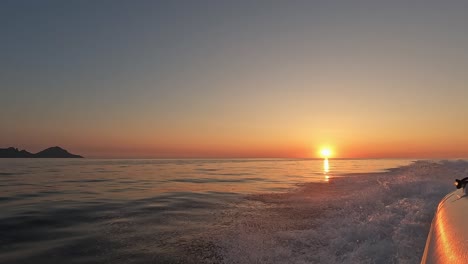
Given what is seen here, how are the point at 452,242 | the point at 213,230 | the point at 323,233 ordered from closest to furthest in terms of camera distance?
the point at 452,242, the point at 323,233, the point at 213,230

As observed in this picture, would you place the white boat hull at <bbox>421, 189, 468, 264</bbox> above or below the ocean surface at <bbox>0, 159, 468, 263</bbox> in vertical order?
above

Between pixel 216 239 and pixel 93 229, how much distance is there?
3.94 metres

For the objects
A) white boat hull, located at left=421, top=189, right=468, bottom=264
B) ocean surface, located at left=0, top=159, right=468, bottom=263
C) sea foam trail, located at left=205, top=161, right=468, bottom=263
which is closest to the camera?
white boat hull, located at left=421, top=189, right=468, bottom=264

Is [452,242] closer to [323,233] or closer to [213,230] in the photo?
[323,233]

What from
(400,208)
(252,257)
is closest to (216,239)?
(252,257)

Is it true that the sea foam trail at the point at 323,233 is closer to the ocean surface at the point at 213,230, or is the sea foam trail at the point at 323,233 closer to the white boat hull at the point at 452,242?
the ocean surface at the point at 213,230

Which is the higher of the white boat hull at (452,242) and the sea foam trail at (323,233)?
the white boat hull at (452,242)

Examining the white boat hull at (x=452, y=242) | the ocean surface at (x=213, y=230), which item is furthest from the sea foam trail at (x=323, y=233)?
the white boat hull at (x=452, y=242)

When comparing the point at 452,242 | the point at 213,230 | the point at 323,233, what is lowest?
the point at 213,230

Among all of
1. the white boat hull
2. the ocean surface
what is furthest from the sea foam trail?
the white boat hull

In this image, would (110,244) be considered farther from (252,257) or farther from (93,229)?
(252,257)

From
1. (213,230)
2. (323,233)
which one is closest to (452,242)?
(323,233)

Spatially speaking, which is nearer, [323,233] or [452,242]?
[452,242]

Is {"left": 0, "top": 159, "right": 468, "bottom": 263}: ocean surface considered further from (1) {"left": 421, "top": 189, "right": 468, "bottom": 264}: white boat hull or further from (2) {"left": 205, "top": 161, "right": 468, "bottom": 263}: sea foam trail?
(1) {"left": 421, "top": 189, "right": 468, "bottom": 264}: white boat hull
